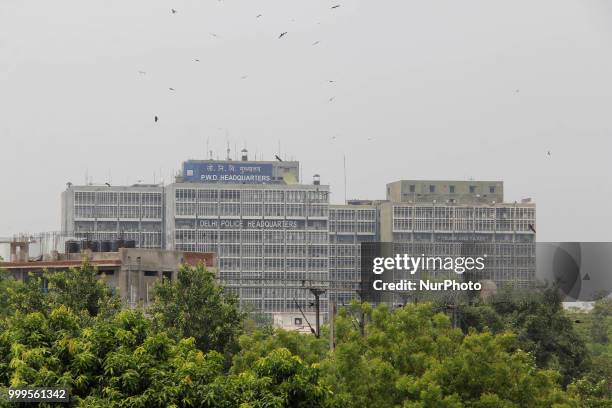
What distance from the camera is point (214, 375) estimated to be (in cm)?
3472

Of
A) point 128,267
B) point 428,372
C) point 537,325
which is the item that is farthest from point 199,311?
point 537,325

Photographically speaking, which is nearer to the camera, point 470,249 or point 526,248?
point 470,249

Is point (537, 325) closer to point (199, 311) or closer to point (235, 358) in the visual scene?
point (199, 311)

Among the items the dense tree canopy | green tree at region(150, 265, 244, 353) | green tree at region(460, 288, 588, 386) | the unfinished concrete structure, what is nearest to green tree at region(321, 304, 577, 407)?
the dense tree canopy

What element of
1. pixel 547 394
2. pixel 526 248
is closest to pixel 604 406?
pixel 547 394

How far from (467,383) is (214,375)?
20950 millimetres

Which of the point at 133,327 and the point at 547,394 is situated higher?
the point at 133,327

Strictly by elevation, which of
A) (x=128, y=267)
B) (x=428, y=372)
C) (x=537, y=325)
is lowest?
(x=537, y=325)

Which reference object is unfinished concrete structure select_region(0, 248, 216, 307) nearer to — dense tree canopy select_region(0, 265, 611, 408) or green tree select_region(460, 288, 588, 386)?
dense tree canopy select_region(0, 265, 611, 408)

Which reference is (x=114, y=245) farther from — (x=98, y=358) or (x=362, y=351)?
(x=98, y=358)

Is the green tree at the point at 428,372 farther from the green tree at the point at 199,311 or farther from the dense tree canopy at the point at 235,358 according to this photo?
the green tree at the point at 199,311

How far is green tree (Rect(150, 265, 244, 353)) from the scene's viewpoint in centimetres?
6844

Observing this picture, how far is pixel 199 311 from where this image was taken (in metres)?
69.0

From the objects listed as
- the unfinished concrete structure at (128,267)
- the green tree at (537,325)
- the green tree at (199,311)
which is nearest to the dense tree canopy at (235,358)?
the green tree at (199,311)
